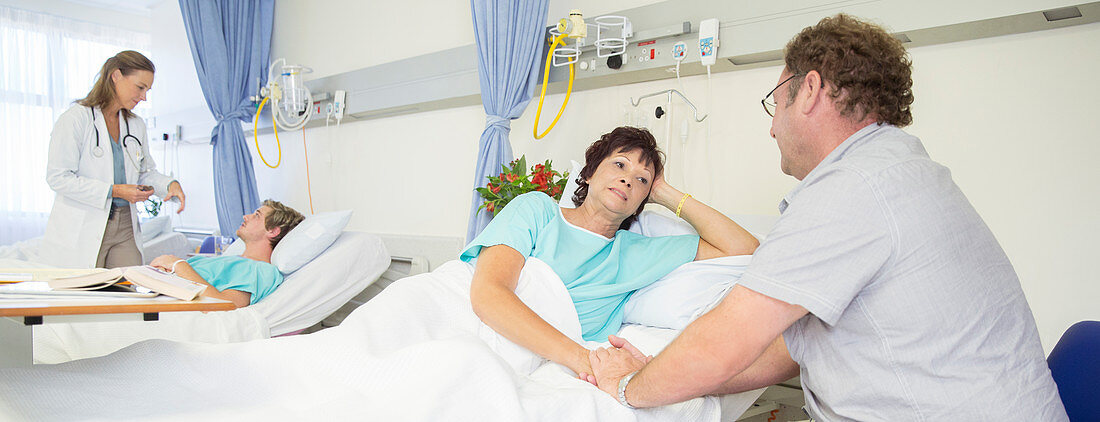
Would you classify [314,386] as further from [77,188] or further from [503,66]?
[77,188]

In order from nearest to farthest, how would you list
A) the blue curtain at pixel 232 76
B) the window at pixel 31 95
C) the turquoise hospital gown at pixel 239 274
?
the turquoise hospital gown at pixel 239 274
the blue curtain at pixel 232 76
the window at pixel 31 95

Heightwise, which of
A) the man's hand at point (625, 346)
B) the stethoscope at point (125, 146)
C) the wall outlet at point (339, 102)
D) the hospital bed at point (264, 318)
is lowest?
the hospital bed at point (264, 318)

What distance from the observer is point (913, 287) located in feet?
3.26

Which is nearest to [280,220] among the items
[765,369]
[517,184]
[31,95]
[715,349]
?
[517,184]

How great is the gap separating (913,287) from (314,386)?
→ 1073 mm

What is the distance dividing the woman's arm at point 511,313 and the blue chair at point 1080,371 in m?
0.90

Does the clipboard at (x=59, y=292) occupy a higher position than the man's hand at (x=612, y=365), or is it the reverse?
the clipboard at (x=59, y=292)

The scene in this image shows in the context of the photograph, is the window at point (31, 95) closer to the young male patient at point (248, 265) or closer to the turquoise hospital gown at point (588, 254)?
the young male patient at point (248, 265)

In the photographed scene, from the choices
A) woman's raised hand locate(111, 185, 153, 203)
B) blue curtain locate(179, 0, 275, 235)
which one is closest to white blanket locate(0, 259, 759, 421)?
woman's raised hand locate(111, 185, 153, 203)

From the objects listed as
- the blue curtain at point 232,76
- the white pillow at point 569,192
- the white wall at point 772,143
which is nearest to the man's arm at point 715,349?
the white pillow at point 569,192

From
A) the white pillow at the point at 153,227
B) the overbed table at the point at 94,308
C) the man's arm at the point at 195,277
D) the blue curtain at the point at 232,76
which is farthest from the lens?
the white pillow at the point at 153,227

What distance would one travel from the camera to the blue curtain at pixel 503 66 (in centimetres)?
262

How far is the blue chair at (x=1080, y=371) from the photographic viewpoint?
44.6 inches

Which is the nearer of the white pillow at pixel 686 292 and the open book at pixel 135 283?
the open book at pixel 135 283
